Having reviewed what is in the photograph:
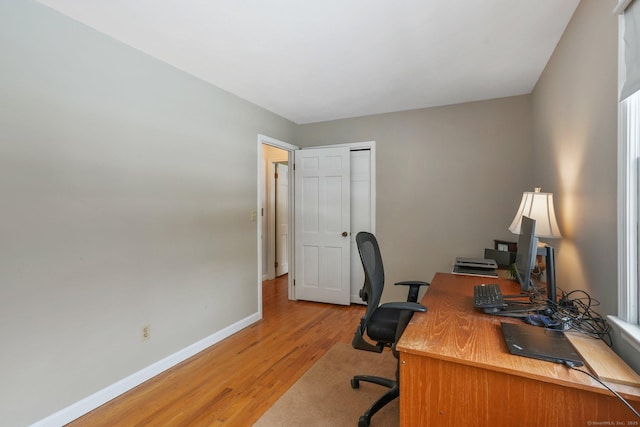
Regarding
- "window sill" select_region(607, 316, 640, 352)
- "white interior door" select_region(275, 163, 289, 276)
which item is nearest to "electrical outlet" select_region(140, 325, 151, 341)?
"window sill" select_region(607, 316, 640, 352)

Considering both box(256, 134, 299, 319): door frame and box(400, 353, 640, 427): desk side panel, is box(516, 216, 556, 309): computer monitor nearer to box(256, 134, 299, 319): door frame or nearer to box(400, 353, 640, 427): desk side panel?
box(400, 353, 640, 427): desk side panel

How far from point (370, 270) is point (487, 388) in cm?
94

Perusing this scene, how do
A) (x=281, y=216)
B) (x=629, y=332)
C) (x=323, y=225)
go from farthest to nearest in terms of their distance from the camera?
(x=281, y=216) → (x=323, y=225) → (x=629, y=332)

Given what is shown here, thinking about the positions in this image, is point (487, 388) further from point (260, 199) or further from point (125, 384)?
point (260, 199)

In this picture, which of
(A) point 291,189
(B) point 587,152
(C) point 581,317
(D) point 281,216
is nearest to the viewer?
(C) point 581,317

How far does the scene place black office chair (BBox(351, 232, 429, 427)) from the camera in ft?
5.57

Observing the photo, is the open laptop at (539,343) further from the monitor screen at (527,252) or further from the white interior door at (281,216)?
the white interior door at (281,216)

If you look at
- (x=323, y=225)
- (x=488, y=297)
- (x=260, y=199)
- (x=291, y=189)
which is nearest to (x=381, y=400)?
(x=488, y=297)

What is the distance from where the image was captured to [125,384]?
211 centimetres

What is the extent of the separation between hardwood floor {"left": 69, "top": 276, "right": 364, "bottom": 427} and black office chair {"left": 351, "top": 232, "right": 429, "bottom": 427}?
2.16 feet

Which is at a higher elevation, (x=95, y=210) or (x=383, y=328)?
(x=95, y=210)

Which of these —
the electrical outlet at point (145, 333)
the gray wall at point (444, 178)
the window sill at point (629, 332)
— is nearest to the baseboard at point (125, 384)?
the electrical outlet at point (145, 333)

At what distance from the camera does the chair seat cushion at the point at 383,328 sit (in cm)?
186

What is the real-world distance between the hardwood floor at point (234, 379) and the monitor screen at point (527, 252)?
170 centimetres
